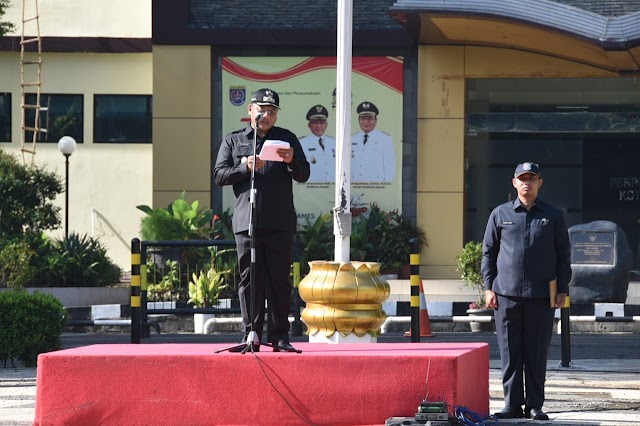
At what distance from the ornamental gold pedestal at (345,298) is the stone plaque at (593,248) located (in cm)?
1117

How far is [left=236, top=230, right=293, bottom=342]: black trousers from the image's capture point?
9.85 m

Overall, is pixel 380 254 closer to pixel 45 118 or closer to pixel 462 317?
pixel 462 317

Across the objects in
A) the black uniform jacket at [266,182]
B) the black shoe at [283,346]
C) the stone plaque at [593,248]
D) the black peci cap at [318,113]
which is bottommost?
the black shoe at [283,346]

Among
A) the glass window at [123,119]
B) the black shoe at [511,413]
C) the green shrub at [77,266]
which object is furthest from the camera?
the glass window at [123,119]

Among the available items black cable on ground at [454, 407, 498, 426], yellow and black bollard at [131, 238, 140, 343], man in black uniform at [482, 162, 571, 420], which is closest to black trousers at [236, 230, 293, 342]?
black cable on ground at [454, 407, 498, 426]

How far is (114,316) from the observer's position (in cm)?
2284

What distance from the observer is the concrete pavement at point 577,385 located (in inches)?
Answer: 410

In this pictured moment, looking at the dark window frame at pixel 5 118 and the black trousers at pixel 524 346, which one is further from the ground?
the dark window frame at pixel 5 118

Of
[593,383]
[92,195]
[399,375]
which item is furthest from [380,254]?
[399,375]

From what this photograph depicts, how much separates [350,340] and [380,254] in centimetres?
1483

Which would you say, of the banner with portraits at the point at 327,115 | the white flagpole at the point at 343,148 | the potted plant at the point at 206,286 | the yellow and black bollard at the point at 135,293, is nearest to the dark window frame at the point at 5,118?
the banner with portraits at the point at 327,115

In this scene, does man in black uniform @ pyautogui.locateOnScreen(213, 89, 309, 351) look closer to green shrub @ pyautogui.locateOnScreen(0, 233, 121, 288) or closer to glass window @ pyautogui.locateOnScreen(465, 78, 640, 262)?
green shrub @ pyautogui.locateOnScreen(0, 233, 121, 288)

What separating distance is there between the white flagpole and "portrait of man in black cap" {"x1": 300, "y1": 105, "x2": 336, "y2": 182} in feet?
48.9

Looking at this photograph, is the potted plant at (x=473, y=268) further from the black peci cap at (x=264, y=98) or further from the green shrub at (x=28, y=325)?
the black peci cap at (x=264, y=98)
